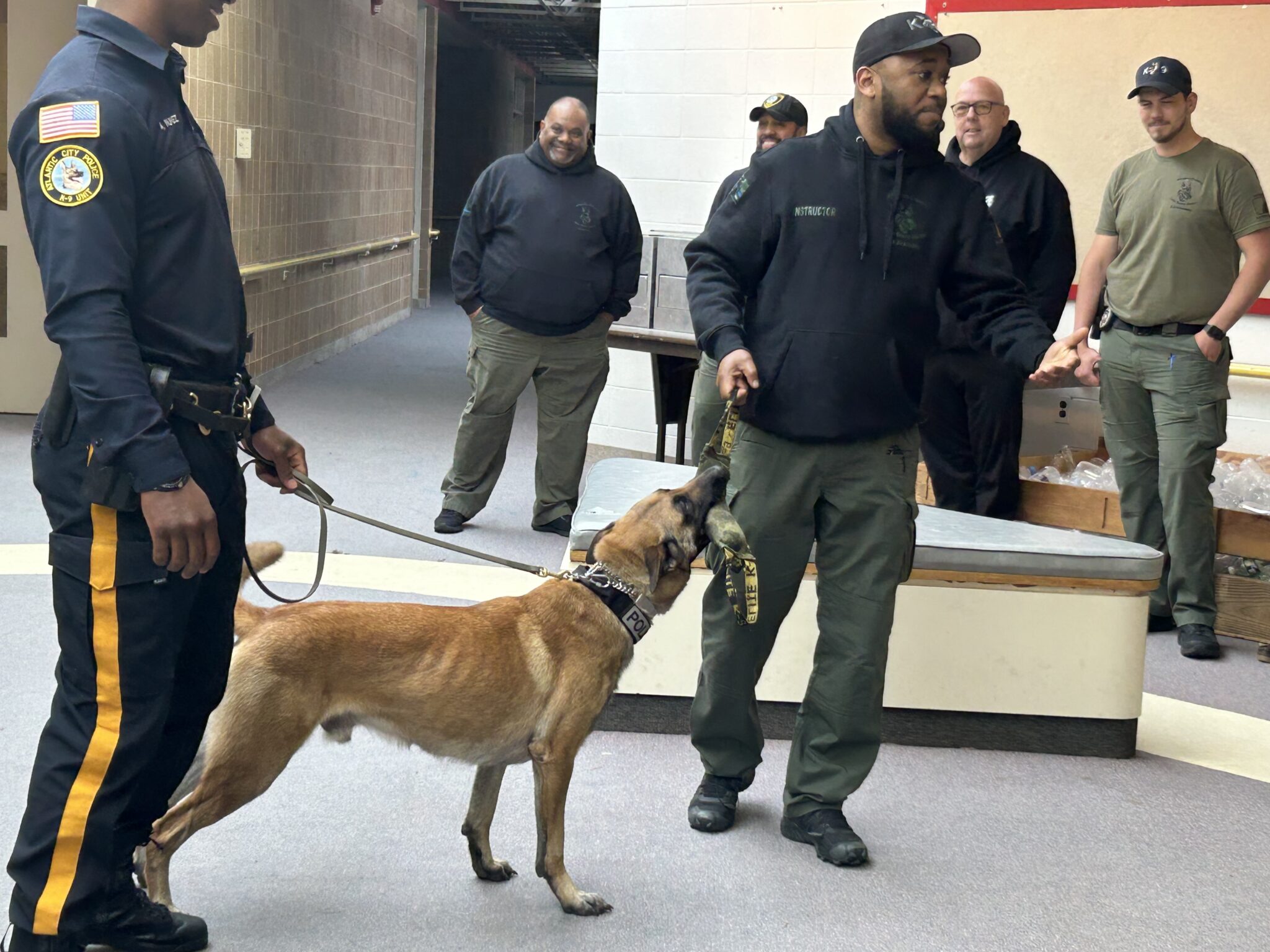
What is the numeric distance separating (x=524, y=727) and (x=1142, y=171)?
3.46 m

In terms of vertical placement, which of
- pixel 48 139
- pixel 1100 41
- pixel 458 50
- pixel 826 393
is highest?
pixel 458 50

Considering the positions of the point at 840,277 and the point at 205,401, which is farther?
the point at 840,277

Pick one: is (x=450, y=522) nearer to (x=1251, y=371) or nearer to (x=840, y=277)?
(x=840, y=277)

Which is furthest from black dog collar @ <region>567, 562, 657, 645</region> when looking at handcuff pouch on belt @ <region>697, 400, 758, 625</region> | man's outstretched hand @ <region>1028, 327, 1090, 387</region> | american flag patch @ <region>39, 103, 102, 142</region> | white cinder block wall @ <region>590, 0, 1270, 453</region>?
white cinder block wall @ <region>590, 0, 1270, 453</region>

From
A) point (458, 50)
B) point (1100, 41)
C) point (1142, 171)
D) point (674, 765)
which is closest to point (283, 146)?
point (1100, 41)

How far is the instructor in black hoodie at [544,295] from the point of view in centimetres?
580

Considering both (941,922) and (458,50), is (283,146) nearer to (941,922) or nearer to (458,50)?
(941,922)

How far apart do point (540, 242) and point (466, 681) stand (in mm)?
3570

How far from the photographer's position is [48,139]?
1901mm

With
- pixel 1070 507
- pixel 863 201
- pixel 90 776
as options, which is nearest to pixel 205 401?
pixel 90 776

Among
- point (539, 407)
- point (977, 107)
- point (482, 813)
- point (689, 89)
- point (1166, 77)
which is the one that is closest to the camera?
point (482, 813)

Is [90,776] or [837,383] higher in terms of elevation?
[837,383]

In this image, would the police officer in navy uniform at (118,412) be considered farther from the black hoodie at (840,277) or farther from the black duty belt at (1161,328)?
the black duty belt at (1161,328)

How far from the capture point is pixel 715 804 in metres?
3.14
